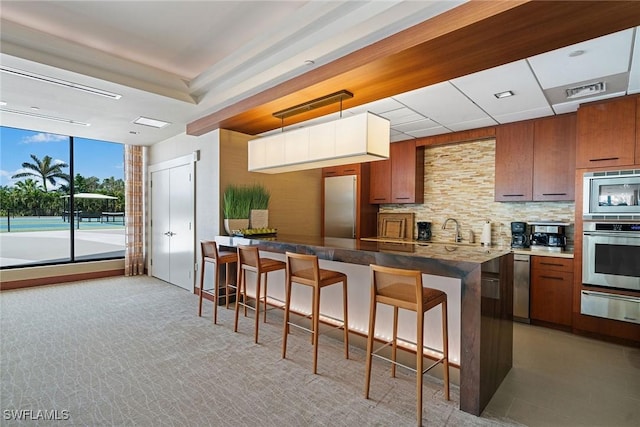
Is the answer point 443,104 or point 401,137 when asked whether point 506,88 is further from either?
point 401,137

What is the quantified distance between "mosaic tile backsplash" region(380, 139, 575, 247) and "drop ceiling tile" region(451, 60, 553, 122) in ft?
3.65

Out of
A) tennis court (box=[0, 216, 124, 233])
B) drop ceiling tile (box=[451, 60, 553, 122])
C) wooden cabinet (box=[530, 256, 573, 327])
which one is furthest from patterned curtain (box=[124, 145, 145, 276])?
wooden cabinet (box=[530, 256, 573, 327])

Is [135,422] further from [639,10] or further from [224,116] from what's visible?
[639,10]

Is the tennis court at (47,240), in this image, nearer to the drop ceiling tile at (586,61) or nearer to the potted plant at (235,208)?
the potted plant at (235,208)

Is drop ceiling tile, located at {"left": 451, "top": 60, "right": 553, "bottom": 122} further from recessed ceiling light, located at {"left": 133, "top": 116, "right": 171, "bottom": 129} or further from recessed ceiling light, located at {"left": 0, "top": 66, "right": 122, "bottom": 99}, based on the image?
recessed ceiling light, located at {"left": 133, "top": 116, "right": 171, "bottom": 129}

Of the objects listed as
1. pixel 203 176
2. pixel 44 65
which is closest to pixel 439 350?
pixel 203 176

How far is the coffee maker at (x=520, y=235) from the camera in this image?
165 inches

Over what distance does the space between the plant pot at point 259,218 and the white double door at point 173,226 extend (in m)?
1.26

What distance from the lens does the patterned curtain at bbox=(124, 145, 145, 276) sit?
20.4 feet

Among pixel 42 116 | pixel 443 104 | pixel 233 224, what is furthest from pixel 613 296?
pixel 42 116

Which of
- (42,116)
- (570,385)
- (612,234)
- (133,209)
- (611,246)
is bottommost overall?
(570,385)

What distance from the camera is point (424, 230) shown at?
524cm

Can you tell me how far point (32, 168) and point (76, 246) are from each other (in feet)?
5.40

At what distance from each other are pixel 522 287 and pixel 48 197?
806 centimetres
